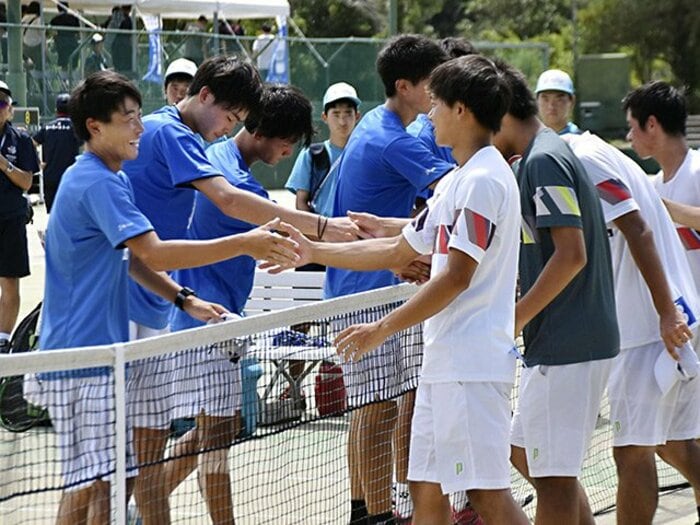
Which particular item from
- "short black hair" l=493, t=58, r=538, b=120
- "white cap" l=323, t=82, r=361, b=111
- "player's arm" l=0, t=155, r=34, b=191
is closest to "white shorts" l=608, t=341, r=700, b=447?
"short black hair" l=493, t=58, r=538, b=120

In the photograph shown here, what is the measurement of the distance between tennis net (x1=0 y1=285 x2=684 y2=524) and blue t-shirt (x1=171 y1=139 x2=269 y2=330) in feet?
0.91

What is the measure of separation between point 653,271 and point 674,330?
28 centimetres

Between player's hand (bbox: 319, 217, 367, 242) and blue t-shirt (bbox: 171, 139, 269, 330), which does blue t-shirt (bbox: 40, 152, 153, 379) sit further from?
player's hand (bbox: 319, 217, 367, 242)

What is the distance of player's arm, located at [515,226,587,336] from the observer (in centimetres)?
543

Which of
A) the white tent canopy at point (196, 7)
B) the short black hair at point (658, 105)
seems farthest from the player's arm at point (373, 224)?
the white tent canopy at point (196, 7)

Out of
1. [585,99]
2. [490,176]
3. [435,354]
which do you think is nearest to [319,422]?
[435,354]

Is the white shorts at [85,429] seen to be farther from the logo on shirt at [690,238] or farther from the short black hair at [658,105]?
the logo on shirt at [690,238]

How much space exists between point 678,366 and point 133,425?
97.7 inches

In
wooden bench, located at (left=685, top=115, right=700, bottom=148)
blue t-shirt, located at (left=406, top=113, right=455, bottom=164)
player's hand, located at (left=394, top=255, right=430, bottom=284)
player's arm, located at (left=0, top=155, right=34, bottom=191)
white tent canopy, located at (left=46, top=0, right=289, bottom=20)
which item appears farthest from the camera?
white tent canopy, located at (left=46, top=0, right=289, bottom=20)

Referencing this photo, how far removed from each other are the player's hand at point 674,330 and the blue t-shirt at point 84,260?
2238mm

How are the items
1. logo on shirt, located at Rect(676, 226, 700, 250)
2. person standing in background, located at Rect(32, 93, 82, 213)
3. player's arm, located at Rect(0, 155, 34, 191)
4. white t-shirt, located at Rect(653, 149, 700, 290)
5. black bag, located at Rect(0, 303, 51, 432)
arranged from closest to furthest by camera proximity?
black bag, located at Rect(0, 303, 51, 432) → white t-shirt, located at Rect(653, 149, 700, 290) → logo on shirt, located at Rect(676, 226, 700, 250) → player's arm, located at Rect(0, 155, 34, 191) → person standing in background, located at Rect(32, 93, 82, 213)

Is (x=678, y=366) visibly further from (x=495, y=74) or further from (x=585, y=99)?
(x=585, y=99)

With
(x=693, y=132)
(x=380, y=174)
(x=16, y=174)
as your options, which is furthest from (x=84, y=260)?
(x=693, y=132)

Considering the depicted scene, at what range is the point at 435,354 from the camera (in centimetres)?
519
